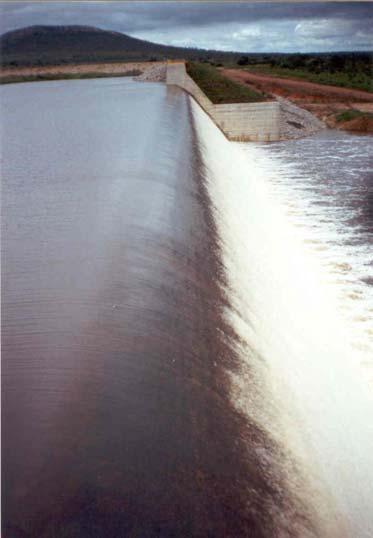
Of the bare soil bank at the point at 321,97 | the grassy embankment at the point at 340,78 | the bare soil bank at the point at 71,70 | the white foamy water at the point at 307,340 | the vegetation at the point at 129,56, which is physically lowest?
the white foamy water at the point at 307,340

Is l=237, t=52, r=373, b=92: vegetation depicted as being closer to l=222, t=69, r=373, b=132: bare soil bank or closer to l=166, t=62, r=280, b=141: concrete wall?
l=222, t=69, r=373, b=132: bare soil bank

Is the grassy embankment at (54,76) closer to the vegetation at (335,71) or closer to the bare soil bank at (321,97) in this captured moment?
the vegetation at (335,71)

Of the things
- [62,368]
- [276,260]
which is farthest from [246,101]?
[62,368]

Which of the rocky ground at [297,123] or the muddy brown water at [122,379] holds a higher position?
the rocky ground at [297,123]

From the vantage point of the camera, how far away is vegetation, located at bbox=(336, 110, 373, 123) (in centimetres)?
2228

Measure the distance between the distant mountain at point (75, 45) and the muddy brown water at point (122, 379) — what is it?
67.1 meters

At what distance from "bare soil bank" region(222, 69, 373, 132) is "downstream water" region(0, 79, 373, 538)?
16460 mm

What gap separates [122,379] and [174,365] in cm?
35

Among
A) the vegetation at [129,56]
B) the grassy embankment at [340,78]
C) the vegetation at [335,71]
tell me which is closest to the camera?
the grassy embankment at [340,78]

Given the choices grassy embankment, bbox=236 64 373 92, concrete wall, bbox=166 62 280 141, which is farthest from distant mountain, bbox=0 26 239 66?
concrete wall, bbox=166 62 280 141

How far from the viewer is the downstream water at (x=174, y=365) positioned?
277 centimetres

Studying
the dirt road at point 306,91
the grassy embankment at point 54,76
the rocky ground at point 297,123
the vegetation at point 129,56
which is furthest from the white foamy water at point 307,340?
the grassy embankment at point 54,76

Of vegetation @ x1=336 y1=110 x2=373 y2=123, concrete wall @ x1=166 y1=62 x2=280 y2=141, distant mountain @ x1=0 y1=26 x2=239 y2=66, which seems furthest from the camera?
distant mountain @ x1=0 y1=26 x2=239 y2=66

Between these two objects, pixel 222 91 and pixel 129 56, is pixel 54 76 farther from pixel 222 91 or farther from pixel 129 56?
pixel 129 56
